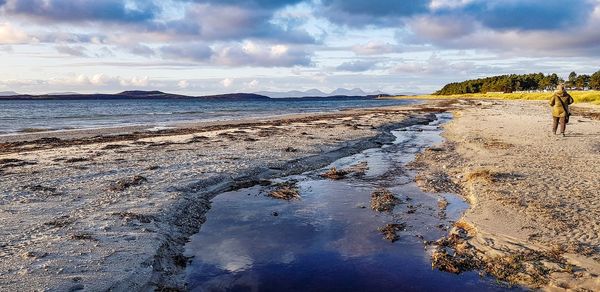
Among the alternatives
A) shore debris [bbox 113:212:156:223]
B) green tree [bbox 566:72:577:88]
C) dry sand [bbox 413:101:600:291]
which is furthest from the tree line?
shore debris [bbox 113:212:156:223]

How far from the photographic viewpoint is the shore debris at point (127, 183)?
12.6m

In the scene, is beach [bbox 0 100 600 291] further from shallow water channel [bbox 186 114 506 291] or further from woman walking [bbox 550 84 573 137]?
woman walking [bbox 550 84 573 137]

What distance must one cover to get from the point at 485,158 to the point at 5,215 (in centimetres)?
1666

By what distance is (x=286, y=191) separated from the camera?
13406mm

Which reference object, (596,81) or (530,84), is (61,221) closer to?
(596,81)

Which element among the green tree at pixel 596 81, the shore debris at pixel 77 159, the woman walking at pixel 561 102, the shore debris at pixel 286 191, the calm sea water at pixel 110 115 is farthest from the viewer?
the green tree at pixel 596 81

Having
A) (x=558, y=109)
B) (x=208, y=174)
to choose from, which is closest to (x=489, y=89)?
(x=558, y=109)

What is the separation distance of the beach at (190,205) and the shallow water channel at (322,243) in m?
0.45

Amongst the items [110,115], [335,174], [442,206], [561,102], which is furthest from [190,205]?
[110,115]

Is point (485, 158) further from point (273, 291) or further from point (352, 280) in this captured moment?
point (273, 291)

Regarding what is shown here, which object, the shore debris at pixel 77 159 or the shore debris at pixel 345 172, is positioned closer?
the shore debris at pixel 345 172

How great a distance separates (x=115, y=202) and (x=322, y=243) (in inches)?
222

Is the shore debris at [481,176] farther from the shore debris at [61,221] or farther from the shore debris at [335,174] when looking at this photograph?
the shore debris at [61,221]

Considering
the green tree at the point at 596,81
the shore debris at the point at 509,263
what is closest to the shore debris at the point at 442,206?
the shore debris at the point at 509,263
